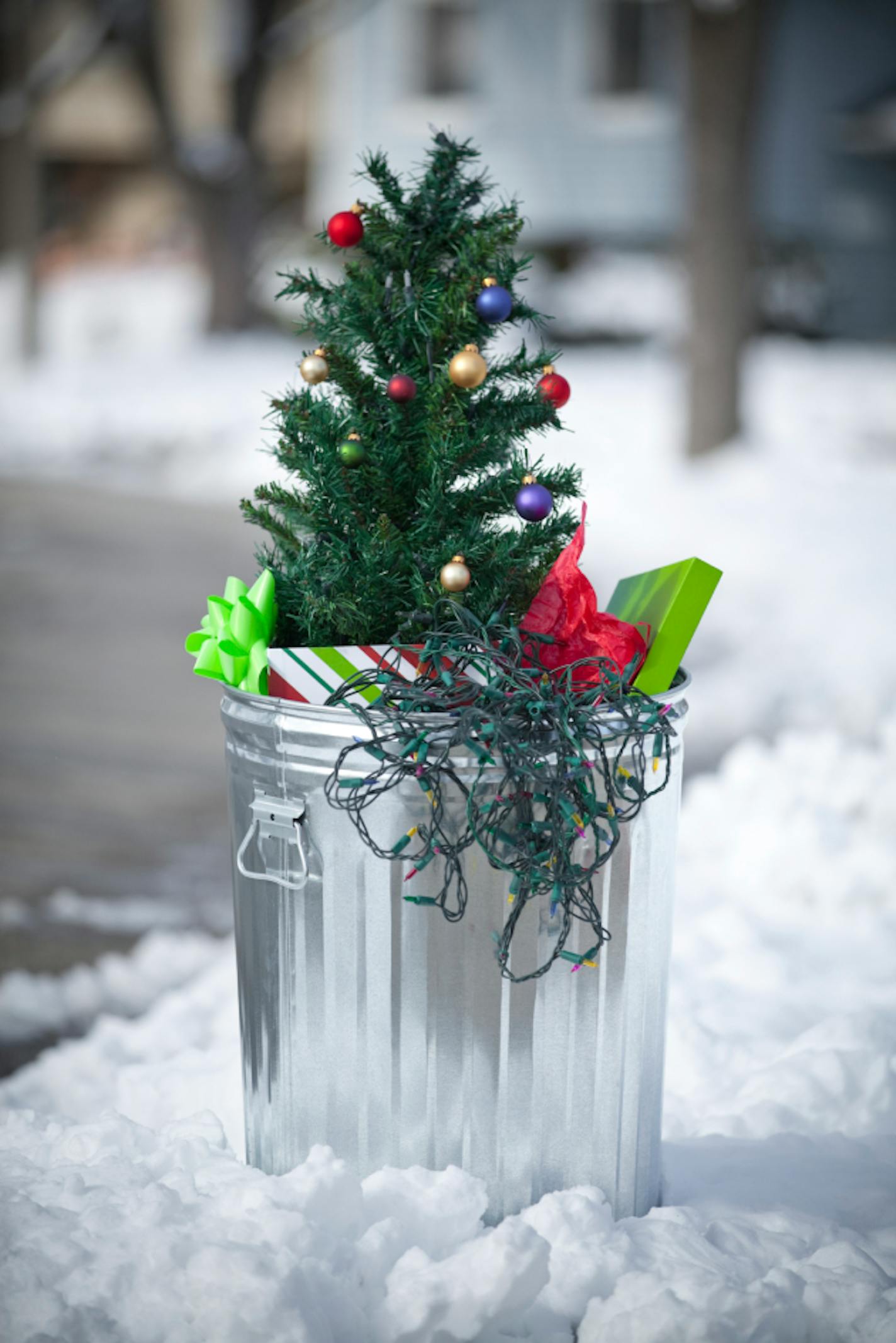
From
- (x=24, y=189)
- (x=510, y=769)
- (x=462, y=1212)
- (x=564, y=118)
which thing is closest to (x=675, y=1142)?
(x=462, y=1212)

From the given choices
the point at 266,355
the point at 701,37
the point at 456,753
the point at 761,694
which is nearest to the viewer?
the point at 456,753

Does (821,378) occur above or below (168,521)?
above

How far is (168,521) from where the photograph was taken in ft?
32.1

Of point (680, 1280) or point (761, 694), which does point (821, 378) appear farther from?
point (680, 1280)

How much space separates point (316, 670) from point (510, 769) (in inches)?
14.5

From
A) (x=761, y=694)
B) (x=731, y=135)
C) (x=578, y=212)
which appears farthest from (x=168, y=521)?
(x=578, y=212)

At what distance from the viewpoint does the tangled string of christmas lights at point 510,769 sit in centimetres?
200

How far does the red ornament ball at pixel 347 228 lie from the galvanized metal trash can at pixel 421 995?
29.8 inches

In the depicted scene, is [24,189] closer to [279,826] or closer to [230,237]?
[230,237]

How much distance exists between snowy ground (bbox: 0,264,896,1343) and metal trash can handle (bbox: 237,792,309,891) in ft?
1.47

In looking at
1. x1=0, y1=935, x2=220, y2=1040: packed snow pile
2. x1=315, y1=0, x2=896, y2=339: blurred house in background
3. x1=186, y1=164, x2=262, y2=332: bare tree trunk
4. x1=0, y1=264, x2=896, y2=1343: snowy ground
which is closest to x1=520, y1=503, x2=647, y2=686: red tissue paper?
x1=0, y1=264, x2=896, y2=1343: snowy ground

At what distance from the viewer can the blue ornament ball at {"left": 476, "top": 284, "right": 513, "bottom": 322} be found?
2158 millimetres

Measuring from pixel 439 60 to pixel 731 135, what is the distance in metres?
9.21

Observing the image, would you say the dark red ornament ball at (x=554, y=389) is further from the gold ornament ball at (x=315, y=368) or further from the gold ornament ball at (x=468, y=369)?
the gold ornament ball at (x=315, y=368)
